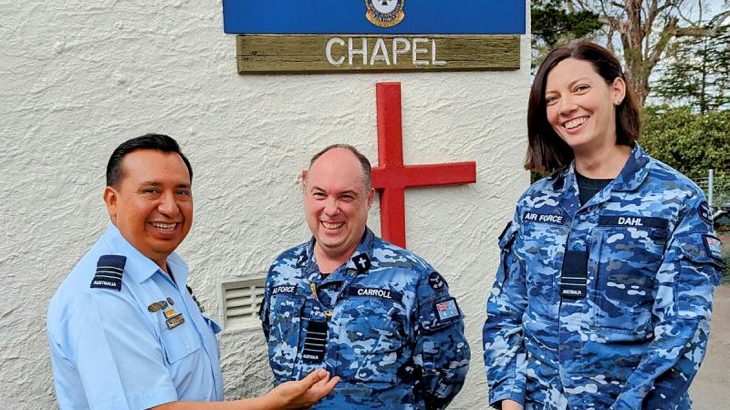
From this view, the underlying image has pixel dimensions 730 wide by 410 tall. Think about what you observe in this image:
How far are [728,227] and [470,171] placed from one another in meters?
7.31

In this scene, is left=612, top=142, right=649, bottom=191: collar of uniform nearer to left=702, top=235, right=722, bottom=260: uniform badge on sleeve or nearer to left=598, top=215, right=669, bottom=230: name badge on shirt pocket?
left=598, top=215, right=669, bottom=230: name badge on shirt pocket

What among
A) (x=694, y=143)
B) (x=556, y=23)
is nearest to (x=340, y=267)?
(x=694, y=143)

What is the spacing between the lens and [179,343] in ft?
4.58

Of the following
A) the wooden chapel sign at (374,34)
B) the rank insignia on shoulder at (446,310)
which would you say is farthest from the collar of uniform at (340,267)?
the wooden chapel sign at (374,34)

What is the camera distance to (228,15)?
7.30 ft

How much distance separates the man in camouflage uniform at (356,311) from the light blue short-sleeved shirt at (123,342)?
1.13ft

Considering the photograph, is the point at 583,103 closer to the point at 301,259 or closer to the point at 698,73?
the point at 301,259

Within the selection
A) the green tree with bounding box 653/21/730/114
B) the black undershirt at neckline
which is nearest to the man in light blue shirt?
the black undershirt at neckline

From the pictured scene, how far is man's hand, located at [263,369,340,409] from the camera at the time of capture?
1.38 m

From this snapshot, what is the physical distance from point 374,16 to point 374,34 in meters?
0.07

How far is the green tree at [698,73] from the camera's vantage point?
54.0 feet

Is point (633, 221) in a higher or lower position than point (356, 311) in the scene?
higher

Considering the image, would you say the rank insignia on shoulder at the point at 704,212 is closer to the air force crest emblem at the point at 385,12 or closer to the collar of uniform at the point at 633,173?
the collar of uniform at the point at 633,173

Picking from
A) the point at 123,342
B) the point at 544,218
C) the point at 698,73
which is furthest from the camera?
the point at 698,73
